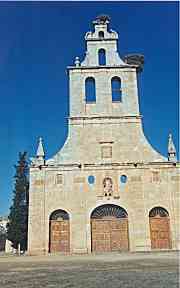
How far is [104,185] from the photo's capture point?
28.6 m

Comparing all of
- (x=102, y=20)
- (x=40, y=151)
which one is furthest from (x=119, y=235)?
(x=102, y=20)

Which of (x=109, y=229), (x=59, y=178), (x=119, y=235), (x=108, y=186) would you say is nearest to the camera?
(x=119, y=235)

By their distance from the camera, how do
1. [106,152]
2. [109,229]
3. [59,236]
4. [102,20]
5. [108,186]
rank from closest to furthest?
[59,236] → [109,229] → [108,186] → [106,152] → [102,20]

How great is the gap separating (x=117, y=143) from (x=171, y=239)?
8.77 m

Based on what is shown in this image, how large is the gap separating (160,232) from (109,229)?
3991 millimetres

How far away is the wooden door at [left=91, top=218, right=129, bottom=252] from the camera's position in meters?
27.5

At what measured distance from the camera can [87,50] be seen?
107 feet

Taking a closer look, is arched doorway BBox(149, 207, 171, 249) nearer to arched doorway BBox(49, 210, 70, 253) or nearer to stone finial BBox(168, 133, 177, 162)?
stone finial BBox(168, 133, 177, 162)

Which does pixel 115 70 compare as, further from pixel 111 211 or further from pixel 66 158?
pixel 111 211

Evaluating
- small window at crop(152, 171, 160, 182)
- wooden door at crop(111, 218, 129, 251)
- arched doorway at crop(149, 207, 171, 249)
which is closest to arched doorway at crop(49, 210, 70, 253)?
wooden door at crop(111, 218, 129, 251)

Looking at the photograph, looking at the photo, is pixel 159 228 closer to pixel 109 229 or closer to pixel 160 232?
pixel 160 232

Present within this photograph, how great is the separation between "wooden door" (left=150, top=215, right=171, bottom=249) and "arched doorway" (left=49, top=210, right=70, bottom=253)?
661cm

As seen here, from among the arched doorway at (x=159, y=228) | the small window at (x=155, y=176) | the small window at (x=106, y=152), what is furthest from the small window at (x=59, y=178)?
the arched doorway at (x=159, y=228)

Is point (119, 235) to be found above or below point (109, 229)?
below
